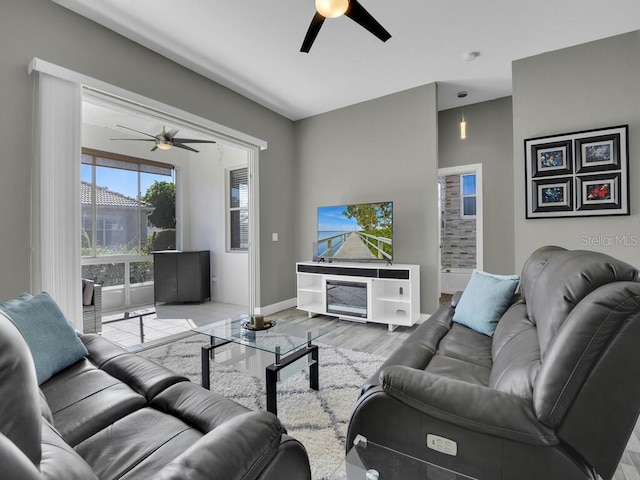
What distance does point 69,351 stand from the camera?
1.55 m

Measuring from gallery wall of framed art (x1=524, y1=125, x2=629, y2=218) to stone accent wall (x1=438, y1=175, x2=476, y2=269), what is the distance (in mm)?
2534

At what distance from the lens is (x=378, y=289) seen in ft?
12.6

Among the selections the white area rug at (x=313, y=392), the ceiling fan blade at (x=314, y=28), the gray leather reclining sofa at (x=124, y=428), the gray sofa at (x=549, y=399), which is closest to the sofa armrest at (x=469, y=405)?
the gray sofa at (x=549, y=399)

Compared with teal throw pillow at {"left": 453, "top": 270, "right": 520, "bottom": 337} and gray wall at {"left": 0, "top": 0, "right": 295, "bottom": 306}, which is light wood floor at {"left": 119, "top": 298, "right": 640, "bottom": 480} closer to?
teal throw pillow at {"left": 453, "top": 270, "right": 520, "bottom": 337}

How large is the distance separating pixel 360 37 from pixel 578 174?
8.19 feet

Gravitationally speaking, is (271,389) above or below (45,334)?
below

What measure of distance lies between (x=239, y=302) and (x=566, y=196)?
461cm

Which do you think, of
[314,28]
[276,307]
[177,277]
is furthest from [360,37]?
[177,277]

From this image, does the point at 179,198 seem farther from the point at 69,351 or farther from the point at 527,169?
the point at 527,169

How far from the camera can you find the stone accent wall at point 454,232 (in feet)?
18.9

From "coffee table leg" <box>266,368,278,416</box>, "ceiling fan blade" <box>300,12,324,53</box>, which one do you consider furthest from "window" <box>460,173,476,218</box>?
"coffee table leg" <box>266,368,278,416</box>

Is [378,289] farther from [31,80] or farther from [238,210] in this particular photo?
[31,80]

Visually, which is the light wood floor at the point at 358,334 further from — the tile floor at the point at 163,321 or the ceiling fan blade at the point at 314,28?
the ceiling fan blade at the point at 314,28

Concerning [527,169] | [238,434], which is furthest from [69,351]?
[527,169]
